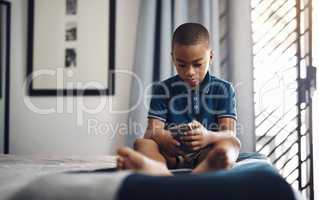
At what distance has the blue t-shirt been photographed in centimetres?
124

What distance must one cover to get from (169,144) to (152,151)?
0.19 ft

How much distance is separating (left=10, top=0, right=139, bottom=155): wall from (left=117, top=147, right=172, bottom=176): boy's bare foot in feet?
5.26

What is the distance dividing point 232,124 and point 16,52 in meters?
1.85

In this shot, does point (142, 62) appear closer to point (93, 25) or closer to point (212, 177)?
point (93, 25)

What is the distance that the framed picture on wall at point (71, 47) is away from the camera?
95.0 inches

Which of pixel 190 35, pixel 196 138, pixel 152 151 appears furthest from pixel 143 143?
pixel 190 35

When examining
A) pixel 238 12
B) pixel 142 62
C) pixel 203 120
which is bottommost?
pixel 203 120

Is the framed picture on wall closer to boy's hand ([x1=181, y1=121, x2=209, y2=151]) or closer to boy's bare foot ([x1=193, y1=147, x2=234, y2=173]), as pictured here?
boy's hand ([x1=181, y1=121, x2=209, y2=151])

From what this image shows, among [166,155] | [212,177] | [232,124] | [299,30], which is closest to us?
[212,177]

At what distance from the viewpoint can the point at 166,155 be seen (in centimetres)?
106

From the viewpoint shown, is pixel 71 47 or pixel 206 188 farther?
pixel 71 47

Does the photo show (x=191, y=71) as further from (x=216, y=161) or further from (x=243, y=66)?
(x=243, y=66)

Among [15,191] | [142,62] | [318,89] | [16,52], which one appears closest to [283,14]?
[318,89]

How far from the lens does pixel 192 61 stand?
3.83 feet
